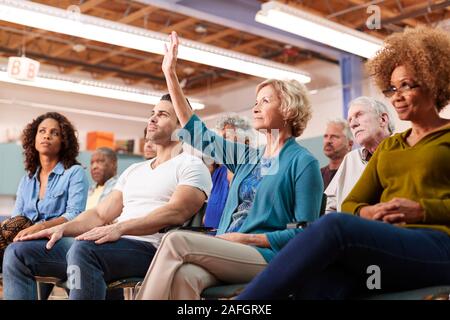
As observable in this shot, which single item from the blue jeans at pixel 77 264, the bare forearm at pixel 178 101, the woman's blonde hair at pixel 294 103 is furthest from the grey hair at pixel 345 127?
the blue jeans at pixel 77 264

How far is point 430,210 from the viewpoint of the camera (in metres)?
1.40

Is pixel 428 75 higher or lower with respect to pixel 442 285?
higher

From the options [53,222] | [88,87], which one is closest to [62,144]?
[53,222]

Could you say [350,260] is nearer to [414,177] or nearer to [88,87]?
[414,177]

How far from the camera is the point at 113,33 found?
4855 millimetres

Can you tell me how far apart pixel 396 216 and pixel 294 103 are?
0.71 m

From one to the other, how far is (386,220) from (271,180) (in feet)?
1.63

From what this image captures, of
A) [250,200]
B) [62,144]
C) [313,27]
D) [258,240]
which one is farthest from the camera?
[313,27]

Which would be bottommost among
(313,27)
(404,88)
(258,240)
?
(258,240)

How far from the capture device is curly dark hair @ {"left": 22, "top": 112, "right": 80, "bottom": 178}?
9.20ft

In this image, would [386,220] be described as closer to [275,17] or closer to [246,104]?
[275,17]

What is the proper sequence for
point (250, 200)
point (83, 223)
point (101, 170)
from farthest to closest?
point (101, 170) < point (83, 223) < point (250, 200)

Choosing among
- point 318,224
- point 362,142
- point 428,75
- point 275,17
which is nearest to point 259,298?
point 318,224

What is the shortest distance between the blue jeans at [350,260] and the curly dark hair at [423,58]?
456mm
